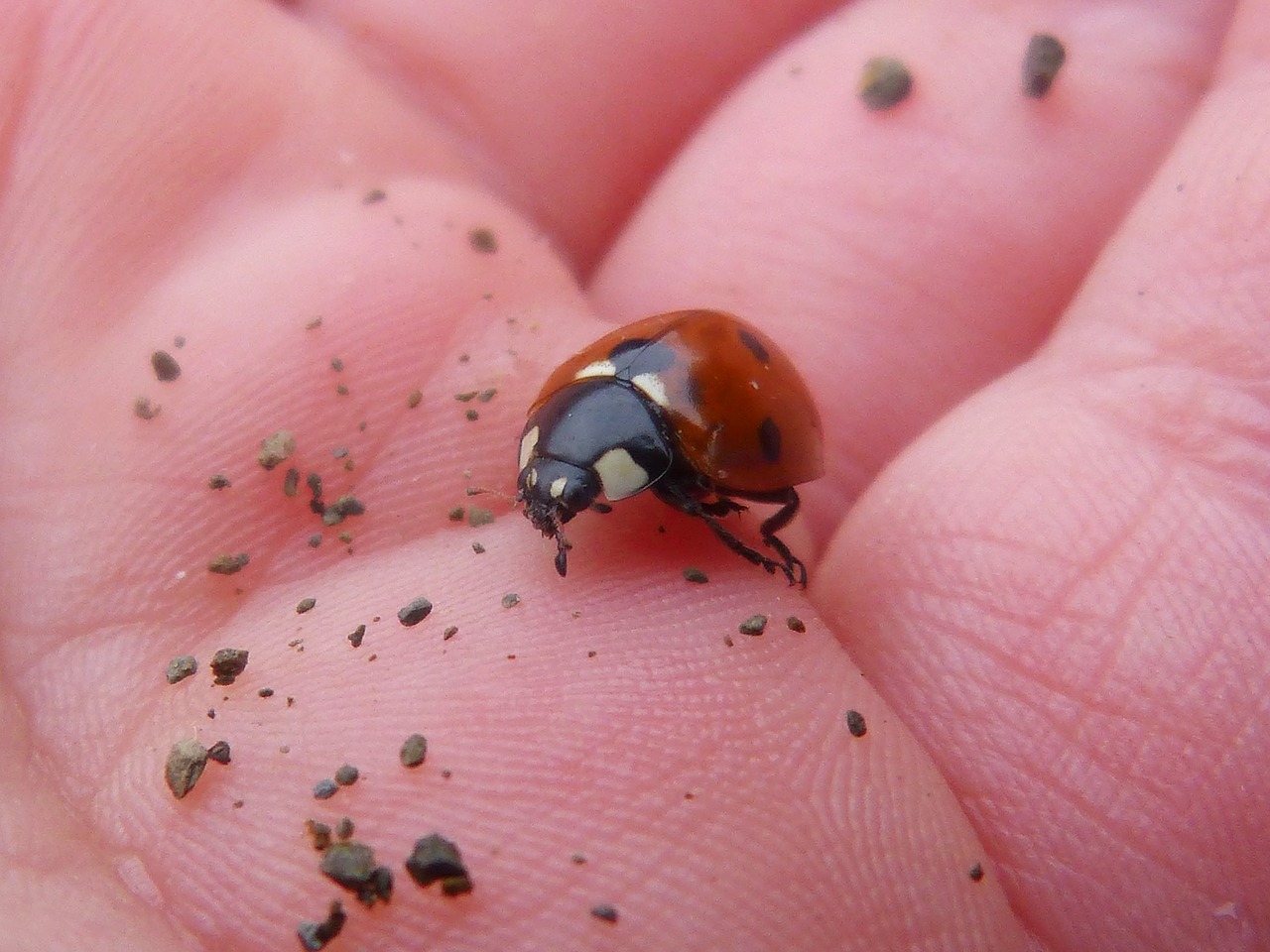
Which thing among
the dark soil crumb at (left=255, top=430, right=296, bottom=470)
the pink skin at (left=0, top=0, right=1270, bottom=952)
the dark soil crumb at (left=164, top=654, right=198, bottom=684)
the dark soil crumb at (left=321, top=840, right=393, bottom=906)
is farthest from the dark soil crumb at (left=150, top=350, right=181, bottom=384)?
the dark soil crumb at (left=321, top=840, right=393, bottom=906)

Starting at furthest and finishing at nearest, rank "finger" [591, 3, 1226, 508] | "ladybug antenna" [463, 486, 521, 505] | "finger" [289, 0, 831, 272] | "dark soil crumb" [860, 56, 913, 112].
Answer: "finger" [289, 0, 831, 272] < "dark soil crumb" [860, 56, 913, 112] < "finger" [591, 3, 1226, 508] < "ladybug antenna" [463, 486, 521, 505]

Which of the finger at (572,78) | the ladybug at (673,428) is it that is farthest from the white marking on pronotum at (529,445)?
the finger at (572,78)

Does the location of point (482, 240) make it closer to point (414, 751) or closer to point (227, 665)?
point (227, 665)

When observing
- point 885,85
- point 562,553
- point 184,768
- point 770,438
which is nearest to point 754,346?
point 770,438

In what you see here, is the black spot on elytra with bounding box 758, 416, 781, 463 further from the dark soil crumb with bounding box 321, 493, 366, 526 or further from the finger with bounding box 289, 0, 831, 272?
the finger with bounding box 289, 0, 831, 272

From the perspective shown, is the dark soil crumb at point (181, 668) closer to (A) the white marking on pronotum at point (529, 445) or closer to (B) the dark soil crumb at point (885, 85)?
(A) the white marking on pronotum at point (529, 445)

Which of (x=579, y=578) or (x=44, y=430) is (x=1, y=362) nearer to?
(x=44, y=430)
